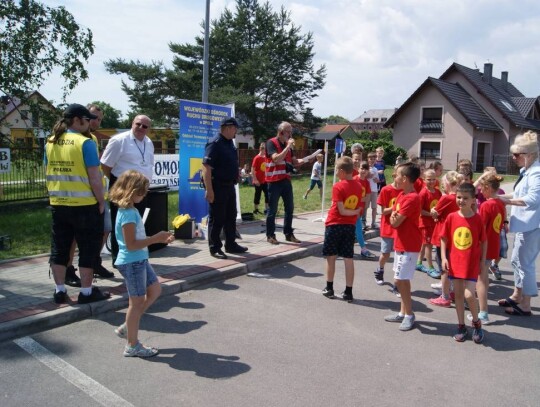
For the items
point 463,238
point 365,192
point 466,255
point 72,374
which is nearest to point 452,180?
point 463,238

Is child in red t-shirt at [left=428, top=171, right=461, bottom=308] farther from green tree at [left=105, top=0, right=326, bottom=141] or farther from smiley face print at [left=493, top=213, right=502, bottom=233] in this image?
green tree at [left=105, top=0, right=326, bottom=141]

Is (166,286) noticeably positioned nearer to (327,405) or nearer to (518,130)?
(327,405)

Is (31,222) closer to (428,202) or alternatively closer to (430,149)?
(428,202)

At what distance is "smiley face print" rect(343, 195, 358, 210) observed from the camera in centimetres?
536

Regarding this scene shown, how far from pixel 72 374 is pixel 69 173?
197 cm

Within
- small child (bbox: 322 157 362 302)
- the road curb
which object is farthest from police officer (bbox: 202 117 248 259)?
small child (bbox: 322 157 362 302)

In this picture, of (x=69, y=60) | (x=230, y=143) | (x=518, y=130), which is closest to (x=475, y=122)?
(x=518, y=130)

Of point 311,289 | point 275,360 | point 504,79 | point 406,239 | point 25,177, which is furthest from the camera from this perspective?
point 504,79

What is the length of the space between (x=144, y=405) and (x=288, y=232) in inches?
205

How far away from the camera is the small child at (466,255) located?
173 inches

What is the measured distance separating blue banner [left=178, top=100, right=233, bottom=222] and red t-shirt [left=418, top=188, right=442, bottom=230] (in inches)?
163

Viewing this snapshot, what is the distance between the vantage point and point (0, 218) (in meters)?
10.7

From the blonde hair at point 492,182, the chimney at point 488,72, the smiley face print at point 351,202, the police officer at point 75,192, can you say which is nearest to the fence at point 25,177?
the police officer at point 75,192

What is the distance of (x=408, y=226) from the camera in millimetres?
4785
